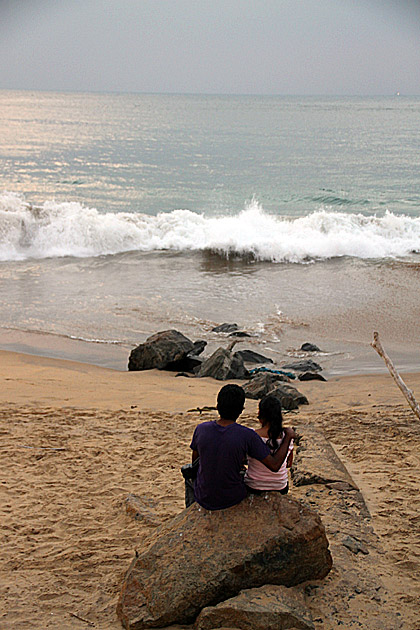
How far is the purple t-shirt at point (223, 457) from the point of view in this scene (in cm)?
372

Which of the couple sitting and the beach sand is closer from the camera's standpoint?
the couple sitting

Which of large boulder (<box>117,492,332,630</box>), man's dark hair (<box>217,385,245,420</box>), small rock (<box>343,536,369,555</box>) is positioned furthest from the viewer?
small rock (<box>343,536,369,555</box>)

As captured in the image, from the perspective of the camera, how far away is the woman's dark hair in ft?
12.7

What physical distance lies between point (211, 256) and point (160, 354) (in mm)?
9606

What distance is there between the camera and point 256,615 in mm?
3244

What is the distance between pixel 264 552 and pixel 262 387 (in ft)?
14.6

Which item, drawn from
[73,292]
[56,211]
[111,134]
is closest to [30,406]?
[73,292]

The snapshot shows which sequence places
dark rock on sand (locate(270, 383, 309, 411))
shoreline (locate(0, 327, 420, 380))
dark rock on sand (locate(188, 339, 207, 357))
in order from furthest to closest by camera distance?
dark rock on sand (locate(188, 339, 207, 357)) < shoreline (locate(0, 327, 420, 380)) < dark rock on sand (locate(270, 383, 309, 411))

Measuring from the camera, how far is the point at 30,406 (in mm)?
7484

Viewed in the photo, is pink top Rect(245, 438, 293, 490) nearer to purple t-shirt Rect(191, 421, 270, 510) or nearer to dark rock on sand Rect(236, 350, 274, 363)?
purple t-shirt Rect(191, 421, 270, 510)

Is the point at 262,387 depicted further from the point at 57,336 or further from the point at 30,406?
the point at 57,336

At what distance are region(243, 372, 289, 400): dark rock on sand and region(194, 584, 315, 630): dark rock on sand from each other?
460 cm

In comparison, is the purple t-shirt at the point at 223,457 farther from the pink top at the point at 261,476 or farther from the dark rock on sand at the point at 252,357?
the dark rock on sand at the point at 252,357

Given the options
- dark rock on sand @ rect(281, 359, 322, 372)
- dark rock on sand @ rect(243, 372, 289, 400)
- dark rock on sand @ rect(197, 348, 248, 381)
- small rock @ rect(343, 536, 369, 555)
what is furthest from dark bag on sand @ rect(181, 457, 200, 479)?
dark rock on sand @ rect(281, 359, 322, 372)
